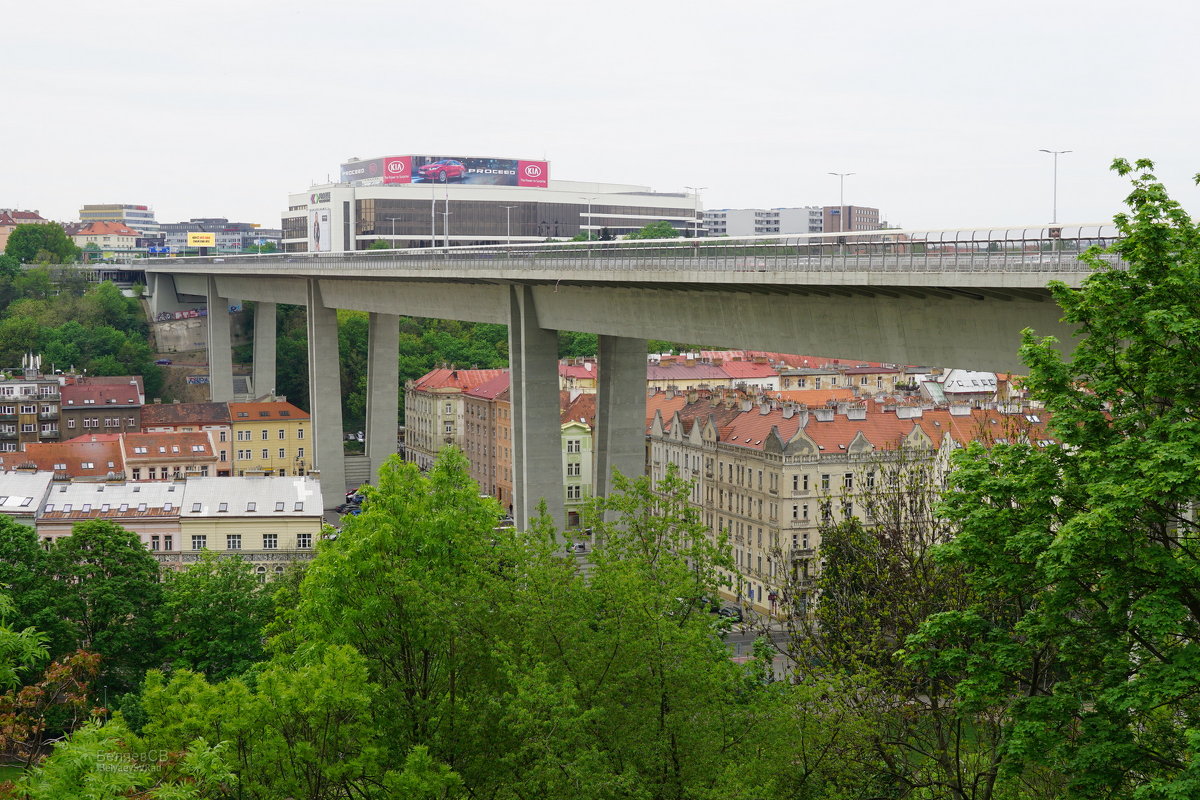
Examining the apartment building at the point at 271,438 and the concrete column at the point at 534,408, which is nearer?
the concrete column at the point at 534,408

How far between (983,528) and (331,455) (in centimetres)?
7788

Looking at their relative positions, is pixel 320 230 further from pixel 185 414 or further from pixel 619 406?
pixel 619 406

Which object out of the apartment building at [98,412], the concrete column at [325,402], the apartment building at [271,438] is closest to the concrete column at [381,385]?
the concrete column at [325,402]

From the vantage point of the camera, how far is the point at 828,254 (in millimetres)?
37625

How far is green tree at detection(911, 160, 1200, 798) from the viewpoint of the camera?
48.8 ft

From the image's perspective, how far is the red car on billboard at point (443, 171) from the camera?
162500mm

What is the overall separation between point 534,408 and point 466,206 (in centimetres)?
9595

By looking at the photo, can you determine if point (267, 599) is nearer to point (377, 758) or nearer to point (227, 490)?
point (227, 490)

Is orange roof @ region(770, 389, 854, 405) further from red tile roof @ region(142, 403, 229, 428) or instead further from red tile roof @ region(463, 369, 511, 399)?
red tile roof @ region(142, 403, 229, 428)

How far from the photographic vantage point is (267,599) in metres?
46.1

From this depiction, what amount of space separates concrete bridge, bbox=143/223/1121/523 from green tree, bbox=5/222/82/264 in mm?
86001

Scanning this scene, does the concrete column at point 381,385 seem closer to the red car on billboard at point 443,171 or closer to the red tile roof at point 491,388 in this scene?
the red tile roof at point 491,388

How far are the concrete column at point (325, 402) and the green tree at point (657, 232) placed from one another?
4929 cm

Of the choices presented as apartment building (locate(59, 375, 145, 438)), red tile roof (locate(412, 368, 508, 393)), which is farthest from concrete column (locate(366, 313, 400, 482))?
apartment building (locate(59, 375, 145, 438))
